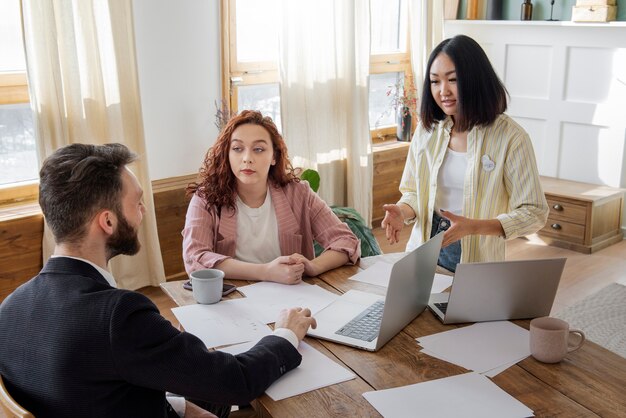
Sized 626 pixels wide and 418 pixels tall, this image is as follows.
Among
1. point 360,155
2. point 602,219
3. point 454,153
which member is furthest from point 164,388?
point 602,219

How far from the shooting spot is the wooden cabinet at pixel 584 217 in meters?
4.63

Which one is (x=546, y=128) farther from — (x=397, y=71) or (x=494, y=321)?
(x=494, y=321)

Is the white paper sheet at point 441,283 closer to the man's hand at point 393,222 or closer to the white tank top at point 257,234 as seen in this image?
the man's hand at point 393,222

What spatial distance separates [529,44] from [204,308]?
4.03 meters

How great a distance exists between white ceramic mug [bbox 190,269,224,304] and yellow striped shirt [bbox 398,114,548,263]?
886mm

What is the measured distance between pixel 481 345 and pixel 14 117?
9.05 ft

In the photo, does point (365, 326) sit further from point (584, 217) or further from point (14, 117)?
point (584, 217)

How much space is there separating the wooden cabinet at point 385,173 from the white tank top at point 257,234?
108 inches

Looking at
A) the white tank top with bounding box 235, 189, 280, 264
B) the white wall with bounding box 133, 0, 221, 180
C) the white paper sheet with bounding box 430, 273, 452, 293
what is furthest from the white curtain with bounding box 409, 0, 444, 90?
the white paper sheet with bounding box 430, 273, 452, 293

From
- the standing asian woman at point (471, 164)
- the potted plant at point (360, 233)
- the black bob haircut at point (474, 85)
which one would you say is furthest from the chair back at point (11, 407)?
the potted plant at point (360, 233)

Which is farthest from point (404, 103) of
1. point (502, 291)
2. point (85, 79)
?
point (502, 291)

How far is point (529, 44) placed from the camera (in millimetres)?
5148

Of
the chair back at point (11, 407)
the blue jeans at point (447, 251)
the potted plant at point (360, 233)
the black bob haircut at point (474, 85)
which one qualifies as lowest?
the potted plant at point (360, 233)

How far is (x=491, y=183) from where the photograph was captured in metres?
2.36
